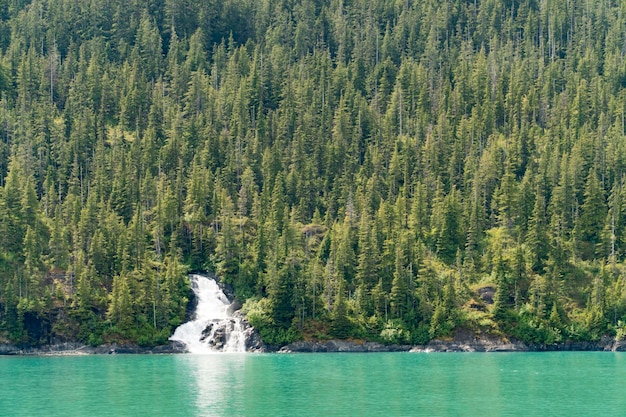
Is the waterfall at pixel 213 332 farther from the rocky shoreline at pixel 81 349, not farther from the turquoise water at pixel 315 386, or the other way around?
the turquoise water at pixel 315 386

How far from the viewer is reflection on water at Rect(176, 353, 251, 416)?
8306 cm

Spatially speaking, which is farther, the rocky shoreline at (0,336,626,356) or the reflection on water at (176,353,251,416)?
the rocky shoreline at (0,336,626,356)

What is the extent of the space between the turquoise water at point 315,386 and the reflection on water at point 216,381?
13cm

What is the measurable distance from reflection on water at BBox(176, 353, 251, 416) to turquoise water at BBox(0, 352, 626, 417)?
0.13 metres

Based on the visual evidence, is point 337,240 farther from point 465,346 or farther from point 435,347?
point 465,346

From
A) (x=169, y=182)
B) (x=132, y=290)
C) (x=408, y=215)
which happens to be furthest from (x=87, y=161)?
(x=408, y=215)

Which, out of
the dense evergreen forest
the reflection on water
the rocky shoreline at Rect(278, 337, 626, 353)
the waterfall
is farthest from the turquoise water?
the dense evergreen forest

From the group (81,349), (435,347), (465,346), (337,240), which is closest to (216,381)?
(81,349)

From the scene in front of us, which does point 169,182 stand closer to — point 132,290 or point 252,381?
point 132,290

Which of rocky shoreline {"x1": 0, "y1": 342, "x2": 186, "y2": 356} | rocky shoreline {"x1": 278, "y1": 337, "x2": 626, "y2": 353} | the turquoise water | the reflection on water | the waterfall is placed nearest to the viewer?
the turquoise water

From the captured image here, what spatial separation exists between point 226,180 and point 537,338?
70.1 meters

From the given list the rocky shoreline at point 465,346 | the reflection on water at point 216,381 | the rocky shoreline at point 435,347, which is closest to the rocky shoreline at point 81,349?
the rocky shoreline at point 435,347

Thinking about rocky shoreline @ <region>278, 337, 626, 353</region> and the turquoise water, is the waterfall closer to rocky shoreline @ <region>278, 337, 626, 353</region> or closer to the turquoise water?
rocky shoreline @ <region>278, 337, 626, 353</region>

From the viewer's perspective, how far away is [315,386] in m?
98.4
